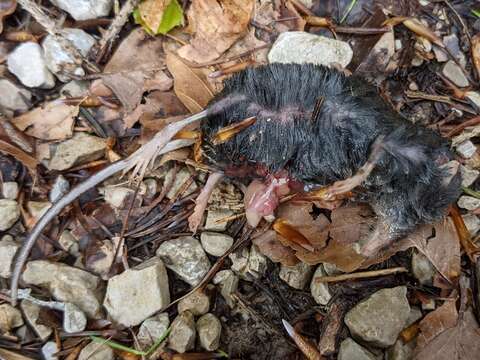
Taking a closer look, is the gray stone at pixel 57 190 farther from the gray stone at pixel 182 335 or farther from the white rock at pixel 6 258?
the gray stone at pixel 182 335

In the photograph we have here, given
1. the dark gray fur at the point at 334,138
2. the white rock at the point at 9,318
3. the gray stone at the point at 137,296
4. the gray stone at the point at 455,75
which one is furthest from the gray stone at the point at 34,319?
the gray stone at the point at 455,75

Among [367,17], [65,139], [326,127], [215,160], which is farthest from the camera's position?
[367,17]

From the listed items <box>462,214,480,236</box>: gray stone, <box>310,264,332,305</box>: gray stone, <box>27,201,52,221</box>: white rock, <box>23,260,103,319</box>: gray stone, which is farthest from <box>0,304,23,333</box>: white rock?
<box>462,214,480,236</box>: gray stone

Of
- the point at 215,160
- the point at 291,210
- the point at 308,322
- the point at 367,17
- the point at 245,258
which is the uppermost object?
the point at 367,17

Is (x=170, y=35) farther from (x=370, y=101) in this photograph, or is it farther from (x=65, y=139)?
(x=370, y=101)

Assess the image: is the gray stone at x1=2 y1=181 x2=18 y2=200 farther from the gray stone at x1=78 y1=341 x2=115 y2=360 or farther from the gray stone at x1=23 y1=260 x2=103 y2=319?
the gray stone at x1=78 y1=341 x2=115 y2=360

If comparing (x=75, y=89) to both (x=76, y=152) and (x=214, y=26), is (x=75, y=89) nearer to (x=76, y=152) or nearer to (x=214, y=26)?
(x=76, y=152)

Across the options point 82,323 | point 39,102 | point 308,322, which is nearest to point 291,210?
point 308,322
